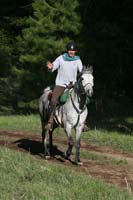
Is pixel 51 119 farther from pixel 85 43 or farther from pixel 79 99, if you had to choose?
A: pixel 85 43

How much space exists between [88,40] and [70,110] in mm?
13094

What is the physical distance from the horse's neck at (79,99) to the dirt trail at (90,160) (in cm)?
138

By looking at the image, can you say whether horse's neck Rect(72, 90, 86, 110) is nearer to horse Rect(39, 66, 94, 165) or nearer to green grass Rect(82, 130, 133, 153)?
horse Rect(39, 66, 94, 165)

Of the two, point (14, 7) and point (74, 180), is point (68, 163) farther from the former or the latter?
point (14, 7)

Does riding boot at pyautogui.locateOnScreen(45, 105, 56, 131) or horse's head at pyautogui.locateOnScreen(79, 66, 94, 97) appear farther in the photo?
riding boot at pyautogui.locateOnScreen(45, 105, 56, 131)

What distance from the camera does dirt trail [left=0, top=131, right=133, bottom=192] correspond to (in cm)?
1195

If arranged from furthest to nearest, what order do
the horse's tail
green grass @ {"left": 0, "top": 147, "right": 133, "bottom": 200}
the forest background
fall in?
the forest background → the horse's tail → green grass @ {"left": 0, "top": 147, "right": 133, "bottom": 200}

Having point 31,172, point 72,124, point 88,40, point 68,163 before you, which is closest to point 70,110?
point 72,124

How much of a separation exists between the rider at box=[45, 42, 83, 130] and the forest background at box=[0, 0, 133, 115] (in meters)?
12.2

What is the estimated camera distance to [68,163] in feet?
44.4

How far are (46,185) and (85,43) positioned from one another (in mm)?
16651

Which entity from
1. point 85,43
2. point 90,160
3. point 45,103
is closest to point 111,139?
point 90,160

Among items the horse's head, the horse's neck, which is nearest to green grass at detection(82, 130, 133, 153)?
the horse's neck

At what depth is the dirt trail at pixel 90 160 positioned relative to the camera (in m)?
12.0
